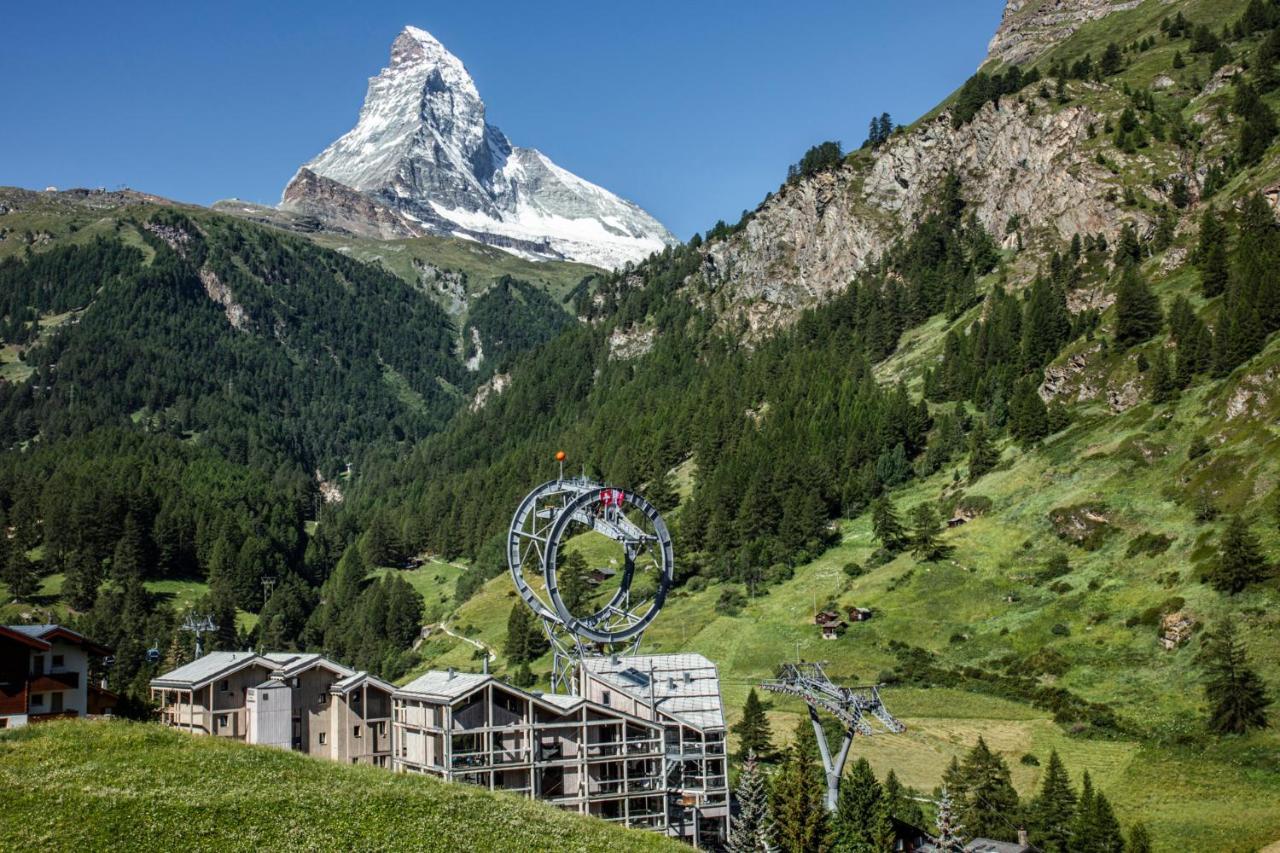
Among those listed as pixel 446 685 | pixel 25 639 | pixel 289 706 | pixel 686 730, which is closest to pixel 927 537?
pixel 686 730

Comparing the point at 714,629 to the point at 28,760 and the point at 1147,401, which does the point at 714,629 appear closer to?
the point at 1147,401

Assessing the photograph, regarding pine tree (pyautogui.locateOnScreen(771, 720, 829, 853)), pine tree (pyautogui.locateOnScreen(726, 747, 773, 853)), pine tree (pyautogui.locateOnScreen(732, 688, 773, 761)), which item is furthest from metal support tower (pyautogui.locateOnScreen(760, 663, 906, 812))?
pine tree (pyautogui.locateOnScreen(732, 688, 773, 761))

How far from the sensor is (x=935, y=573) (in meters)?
132

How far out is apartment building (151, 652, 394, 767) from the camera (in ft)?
218

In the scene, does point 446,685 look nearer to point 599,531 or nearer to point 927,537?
point 599,531

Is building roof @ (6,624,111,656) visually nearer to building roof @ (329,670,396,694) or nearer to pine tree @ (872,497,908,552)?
building roof @ (329,670,396,694)

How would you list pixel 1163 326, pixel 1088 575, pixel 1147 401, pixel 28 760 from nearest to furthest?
pixel 28 760
pixel 1088 575
pixel 1147 401
pixel 1163 326

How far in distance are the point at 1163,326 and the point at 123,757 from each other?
157 m

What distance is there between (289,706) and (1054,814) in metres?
52.0

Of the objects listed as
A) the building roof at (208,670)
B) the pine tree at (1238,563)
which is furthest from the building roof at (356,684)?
the pine tree at (1238,563)

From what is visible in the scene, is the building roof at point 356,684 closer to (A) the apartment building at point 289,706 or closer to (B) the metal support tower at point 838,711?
(A) the apartment building at point 289,706

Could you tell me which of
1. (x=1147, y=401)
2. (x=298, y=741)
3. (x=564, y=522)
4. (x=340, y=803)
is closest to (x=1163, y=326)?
(x=1147, y=401)

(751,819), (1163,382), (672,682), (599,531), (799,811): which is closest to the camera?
Answer: (799,811)

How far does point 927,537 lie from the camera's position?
136500mm
